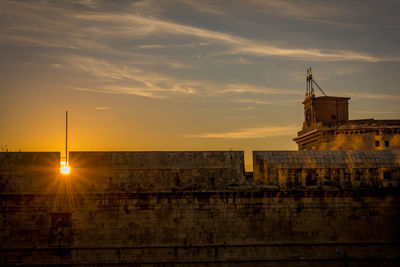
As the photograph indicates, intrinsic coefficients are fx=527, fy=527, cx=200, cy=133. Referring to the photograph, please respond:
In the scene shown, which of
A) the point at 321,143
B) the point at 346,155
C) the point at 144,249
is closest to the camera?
the point at 144,249

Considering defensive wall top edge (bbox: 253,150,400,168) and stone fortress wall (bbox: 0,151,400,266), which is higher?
defensive wall top edge (bbox: 253,150,400,168)

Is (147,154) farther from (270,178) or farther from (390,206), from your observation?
(390,206)

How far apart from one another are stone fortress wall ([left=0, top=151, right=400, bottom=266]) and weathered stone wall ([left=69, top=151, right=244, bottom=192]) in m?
0.04

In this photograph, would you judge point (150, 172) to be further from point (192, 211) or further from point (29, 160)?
point (29, 160)

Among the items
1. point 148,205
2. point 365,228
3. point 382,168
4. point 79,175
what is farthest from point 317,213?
point 79,175

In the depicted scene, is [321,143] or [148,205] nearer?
[148,205]

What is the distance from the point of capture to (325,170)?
23.2m

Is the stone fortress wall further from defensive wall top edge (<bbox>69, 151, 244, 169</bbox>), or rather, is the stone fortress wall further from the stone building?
the stone building

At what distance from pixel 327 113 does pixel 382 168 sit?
3621 cm

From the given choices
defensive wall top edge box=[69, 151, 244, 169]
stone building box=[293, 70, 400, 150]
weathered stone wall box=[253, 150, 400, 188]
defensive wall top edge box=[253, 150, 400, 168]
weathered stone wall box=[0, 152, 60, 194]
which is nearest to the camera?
weathered stone wall box=[0, 152, 60, 194]

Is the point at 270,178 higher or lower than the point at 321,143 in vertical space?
lower

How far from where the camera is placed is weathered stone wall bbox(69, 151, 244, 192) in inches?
883

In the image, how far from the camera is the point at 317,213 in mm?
→ 22625

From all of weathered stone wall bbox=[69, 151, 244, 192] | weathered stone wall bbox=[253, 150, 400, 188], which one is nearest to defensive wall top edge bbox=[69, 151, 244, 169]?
weathered stone wall bbox=[69, 151, 244, 192]
